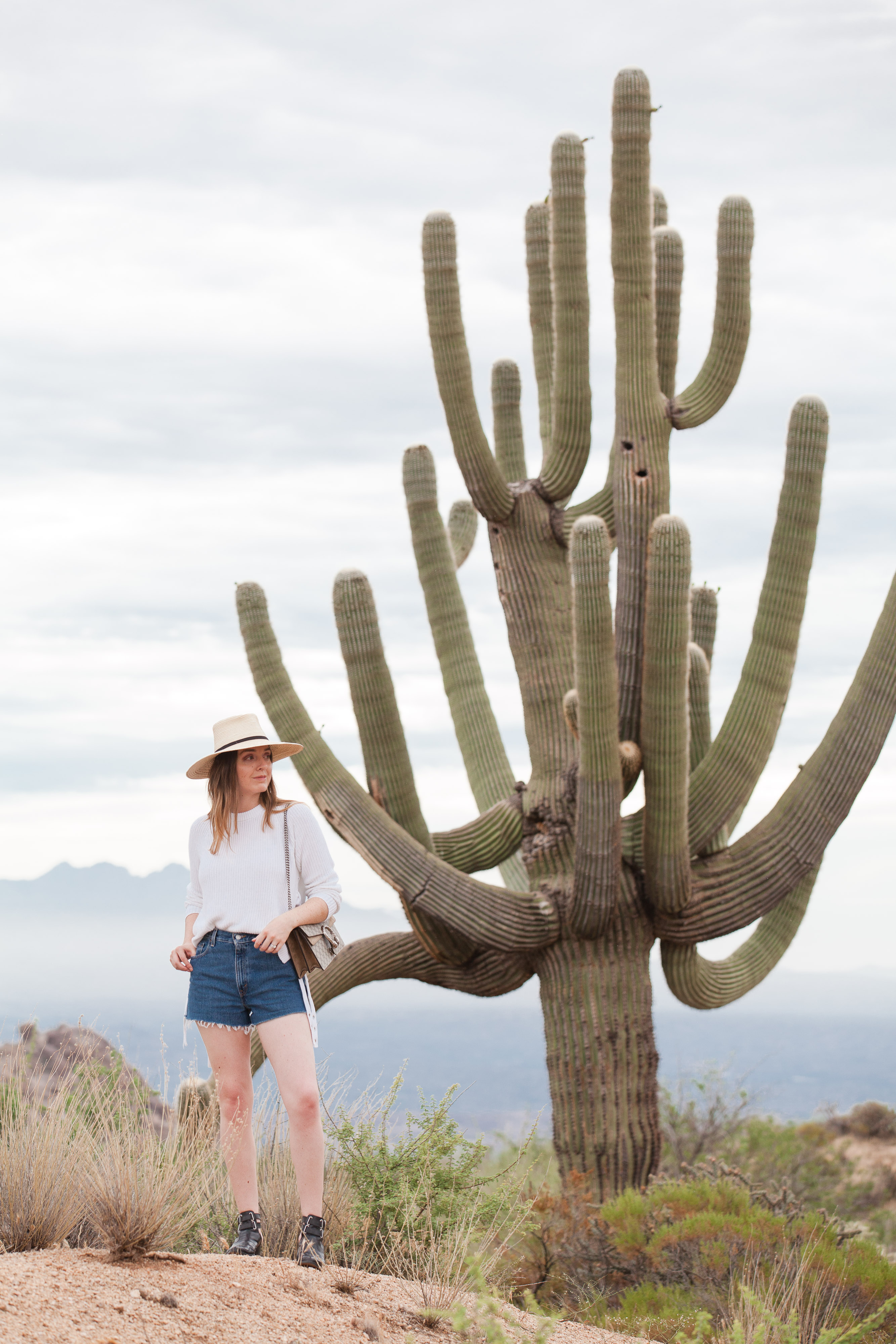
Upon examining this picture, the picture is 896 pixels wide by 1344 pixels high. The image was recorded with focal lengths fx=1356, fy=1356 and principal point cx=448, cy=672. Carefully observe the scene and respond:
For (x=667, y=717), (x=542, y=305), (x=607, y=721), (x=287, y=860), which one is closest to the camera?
(x=287, y=860)

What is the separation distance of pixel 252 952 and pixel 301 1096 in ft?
1.77

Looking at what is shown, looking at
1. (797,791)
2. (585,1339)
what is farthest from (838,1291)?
(797,791)

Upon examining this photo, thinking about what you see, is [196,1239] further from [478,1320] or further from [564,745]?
[564,745]

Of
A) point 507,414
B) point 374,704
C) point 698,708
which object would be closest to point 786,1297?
point 374,704

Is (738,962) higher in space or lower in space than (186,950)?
lower

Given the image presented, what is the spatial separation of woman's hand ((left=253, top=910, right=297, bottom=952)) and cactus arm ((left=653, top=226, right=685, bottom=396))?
19.4 feet

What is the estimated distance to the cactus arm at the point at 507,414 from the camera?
413 inches

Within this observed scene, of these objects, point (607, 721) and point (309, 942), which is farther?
point (607, 721)

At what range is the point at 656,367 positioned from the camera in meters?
9.01

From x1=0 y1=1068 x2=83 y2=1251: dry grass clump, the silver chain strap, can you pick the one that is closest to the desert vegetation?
x1=0 y1=1068 x2=83 y2=1251: dry grass clump

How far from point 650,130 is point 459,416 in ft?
7.16

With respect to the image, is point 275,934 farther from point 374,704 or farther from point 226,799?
point 374,704

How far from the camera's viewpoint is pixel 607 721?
7.83 metres

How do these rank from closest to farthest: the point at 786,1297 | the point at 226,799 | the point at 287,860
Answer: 1. the point at 287,860
2. the point at 226,799
3. the point at 786,1297
